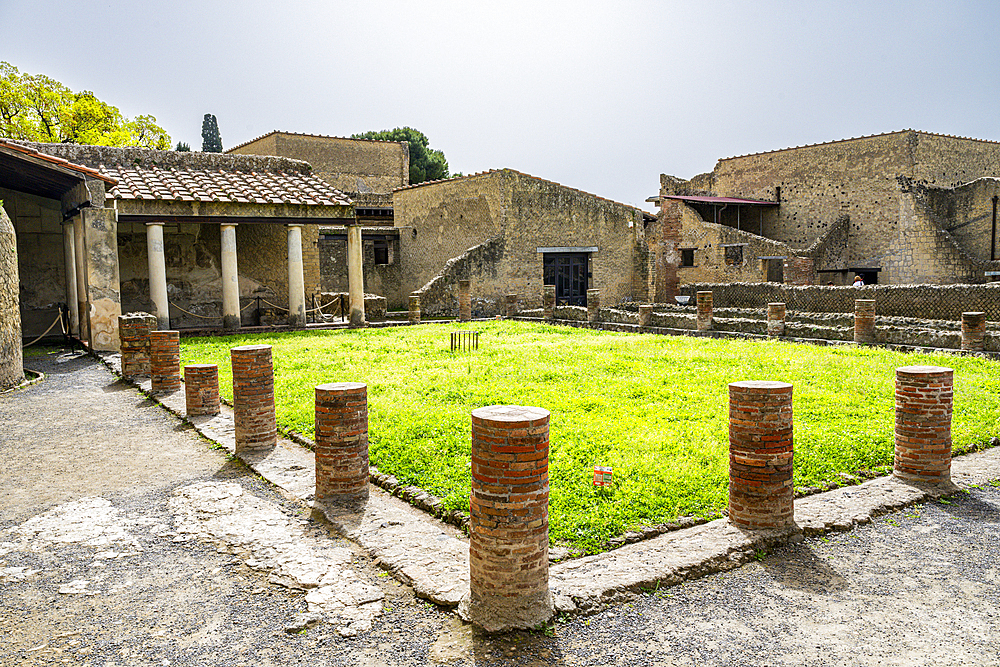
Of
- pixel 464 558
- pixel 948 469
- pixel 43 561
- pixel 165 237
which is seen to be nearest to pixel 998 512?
pixel 948 469

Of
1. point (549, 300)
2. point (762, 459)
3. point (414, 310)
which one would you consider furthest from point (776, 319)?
point (762, 459)

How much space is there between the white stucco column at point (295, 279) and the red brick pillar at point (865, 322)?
41.3ft

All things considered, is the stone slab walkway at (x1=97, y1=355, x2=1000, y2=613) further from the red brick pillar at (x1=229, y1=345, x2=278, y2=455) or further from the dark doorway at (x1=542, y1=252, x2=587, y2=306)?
the dark doorway at (x1=542, y1=252, x2=587, y2=306)

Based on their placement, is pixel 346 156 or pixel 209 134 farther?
pixel 209 134

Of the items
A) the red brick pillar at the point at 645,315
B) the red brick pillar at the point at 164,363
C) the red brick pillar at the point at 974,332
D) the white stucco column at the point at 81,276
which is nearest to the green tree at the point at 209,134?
the white stucco column at the point at 81,276

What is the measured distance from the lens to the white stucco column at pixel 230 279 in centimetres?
1633

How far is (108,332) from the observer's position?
12.8m

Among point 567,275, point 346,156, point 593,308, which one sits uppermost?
point 346,156

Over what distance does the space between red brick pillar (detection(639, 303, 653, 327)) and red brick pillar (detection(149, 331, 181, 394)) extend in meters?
12.1

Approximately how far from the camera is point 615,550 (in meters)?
3.82

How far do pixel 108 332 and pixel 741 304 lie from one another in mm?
16367

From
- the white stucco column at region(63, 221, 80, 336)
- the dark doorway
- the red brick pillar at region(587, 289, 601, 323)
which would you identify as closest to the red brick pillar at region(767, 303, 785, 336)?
the red brick pillar at region(587, 289, 601, 323)

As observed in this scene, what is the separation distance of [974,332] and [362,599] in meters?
12.1

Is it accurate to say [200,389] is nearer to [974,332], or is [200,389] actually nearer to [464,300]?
[974,332]
